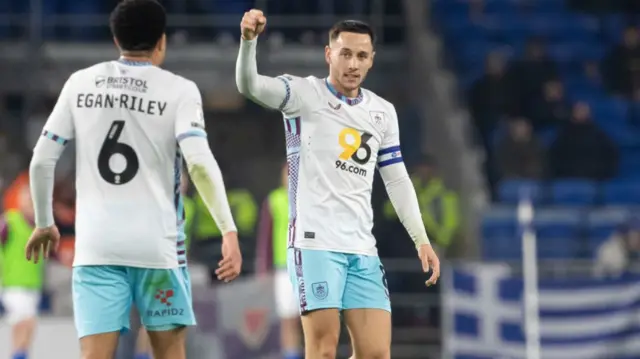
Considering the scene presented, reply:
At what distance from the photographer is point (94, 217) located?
18.3 ft

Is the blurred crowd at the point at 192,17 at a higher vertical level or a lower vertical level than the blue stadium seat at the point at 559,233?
higher

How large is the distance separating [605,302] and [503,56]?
555 centimetres

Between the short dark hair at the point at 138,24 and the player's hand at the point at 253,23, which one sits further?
the player's hand at the point at 253,23

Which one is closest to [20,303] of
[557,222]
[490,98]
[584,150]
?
[557,222]

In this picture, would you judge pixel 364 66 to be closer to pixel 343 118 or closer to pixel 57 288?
pixel 343 118

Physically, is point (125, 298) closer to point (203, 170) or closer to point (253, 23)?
point (203, 170)

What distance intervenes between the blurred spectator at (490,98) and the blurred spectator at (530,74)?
13 centimetres

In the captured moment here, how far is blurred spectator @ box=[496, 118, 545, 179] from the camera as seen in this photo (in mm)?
14601

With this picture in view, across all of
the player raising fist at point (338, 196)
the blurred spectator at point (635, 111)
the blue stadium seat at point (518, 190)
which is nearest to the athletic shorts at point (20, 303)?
the blue stadium seat at point (518, 190)

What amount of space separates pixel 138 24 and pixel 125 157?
1.86 ft

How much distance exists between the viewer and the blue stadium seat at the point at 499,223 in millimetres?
13695

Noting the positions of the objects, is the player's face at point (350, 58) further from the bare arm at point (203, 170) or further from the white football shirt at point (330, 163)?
the bare arm at point (203, 170)

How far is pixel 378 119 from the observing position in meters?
6.59

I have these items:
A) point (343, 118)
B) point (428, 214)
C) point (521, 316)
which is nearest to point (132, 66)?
point (343, 118)
